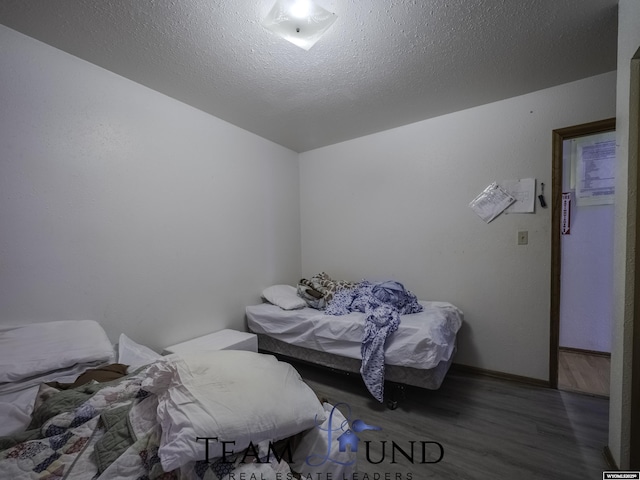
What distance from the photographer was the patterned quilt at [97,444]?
679mm

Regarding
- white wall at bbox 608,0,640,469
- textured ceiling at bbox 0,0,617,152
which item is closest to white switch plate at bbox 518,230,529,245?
white wall at bbox 608,0,640,469

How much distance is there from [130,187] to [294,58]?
1.46 metres

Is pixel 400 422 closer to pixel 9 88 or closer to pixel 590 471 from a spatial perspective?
A: pixel 590 471

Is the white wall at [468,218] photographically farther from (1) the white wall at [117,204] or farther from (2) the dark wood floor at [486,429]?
(1) the white wall at [117,204]

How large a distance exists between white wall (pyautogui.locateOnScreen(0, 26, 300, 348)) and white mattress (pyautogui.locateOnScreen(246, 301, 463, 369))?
0.46 metres

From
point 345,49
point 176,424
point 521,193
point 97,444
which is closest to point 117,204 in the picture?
point 97,444

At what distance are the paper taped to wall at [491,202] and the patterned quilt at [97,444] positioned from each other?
2.43 metres

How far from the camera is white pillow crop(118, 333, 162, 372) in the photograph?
4.99 ft

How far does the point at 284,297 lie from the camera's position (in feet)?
8.70

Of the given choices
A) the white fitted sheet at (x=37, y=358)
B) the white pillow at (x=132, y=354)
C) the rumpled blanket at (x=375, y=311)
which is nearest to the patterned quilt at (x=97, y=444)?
the white fitted sheet at (x=37, y=358)

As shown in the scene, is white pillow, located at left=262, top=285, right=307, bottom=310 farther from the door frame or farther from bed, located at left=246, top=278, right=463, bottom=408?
the door frame

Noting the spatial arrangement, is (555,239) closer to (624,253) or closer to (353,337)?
(624,253)

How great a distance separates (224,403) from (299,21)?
5.74 ft

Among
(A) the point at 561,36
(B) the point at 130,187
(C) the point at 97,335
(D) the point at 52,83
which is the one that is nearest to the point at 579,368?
(A) the point at 561,36
